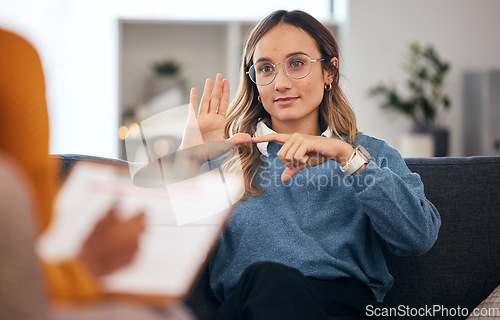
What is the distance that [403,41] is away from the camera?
525 cm

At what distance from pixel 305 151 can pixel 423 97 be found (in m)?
4.12

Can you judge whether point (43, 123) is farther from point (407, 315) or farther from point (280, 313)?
point (407, 315)

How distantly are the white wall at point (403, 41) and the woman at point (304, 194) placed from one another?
380 cm

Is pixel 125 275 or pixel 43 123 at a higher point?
pixel 43 123

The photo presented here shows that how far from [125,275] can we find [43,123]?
0.44ft

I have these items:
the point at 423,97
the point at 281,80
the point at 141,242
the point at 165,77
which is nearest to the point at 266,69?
the point at 281,80

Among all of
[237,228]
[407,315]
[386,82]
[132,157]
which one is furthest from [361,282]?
[386,82]

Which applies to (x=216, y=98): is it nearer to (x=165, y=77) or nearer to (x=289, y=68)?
(x=289, y=68)

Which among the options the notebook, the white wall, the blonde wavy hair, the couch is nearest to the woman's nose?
the blonde wavy hair

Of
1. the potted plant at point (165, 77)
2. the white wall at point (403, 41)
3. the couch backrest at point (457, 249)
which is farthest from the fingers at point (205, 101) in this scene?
the potted plant at point (165, 77)

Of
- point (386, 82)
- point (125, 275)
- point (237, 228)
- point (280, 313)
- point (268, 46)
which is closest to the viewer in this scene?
point (125, 275)

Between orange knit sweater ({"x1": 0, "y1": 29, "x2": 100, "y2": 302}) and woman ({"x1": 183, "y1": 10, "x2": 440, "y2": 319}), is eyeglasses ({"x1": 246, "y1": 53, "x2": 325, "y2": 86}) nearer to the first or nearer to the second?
woman ({"x1": 183, "y1": 10, "x2": 440, "y2": 319})

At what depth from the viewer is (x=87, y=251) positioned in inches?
14.4

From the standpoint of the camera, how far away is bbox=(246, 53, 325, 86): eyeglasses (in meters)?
1.42
